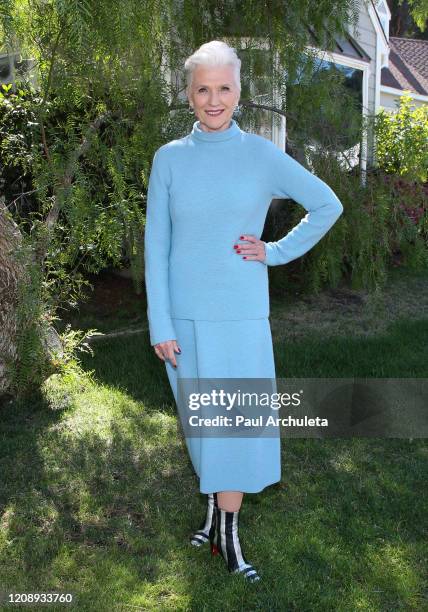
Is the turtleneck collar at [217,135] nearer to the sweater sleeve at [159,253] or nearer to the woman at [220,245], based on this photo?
the woman at [220,245]

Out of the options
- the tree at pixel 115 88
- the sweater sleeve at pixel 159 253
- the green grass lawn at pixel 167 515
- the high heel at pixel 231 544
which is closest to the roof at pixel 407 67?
the tree at pixel 115 88

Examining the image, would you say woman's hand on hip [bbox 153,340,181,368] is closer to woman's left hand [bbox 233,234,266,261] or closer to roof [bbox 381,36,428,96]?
woman's left hand [bbox 233,234,266,261]

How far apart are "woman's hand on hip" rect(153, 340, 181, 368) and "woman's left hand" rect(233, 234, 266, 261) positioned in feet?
1.31

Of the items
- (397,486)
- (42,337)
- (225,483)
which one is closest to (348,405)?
(397,486)

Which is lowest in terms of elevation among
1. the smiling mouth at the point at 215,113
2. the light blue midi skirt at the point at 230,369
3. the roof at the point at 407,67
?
the light blue midi skirt at the point at 230,369

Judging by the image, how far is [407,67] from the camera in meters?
17.1

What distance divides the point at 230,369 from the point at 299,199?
66 cm

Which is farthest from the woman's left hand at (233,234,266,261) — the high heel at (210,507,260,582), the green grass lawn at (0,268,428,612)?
the green grass lawn at (0,268,428,612)

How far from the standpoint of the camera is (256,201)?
2.51 meters

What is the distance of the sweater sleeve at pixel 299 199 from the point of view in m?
2.52

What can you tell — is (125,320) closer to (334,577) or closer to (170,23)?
(170,23)

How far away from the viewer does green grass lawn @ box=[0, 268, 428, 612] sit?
267 cm

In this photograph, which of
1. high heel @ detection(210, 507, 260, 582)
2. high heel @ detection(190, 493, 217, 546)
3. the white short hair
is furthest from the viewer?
high heel @ detection(190, 493, 217, 546)

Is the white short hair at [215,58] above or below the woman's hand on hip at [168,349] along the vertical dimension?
above
